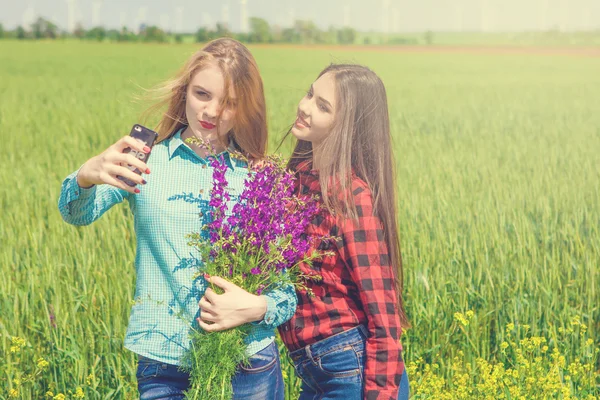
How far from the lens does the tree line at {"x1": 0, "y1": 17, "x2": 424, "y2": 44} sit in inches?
2633

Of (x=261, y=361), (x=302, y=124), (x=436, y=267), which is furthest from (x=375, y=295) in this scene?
(x=436, y=267)

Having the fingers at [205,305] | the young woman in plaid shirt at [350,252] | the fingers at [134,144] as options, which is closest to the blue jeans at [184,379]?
the young woman in plaid shirt at [350,252]

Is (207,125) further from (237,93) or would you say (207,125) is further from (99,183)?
(99,183)

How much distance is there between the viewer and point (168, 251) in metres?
1.88

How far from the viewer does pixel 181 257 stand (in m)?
1.87

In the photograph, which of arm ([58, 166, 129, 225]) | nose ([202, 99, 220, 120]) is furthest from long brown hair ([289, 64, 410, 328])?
arm ([58, 166, 129, 225])

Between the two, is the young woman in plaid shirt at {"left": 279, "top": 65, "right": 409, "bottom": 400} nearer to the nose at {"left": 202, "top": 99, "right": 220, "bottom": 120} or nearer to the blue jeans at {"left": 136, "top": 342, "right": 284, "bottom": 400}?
the blue jeans at {"left": 136, "top": 342, "right": 284, "bottom": 400}

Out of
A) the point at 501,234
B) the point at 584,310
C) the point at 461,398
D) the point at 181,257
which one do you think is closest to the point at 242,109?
the point at 181,257

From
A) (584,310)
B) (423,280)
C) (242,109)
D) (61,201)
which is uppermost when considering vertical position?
(242,109)

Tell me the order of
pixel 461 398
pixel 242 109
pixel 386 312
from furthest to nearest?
pixel 461 398, pixel 242 109, pixel 386 312

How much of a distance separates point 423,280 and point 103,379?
159 cm

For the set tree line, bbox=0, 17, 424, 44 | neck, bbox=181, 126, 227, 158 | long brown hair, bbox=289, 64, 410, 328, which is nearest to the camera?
long brown hair, bbox=289, 64, 410, 328

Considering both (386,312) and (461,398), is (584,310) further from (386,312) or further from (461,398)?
(386,312)

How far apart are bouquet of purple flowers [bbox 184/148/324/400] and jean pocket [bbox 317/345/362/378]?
0.26 meters
